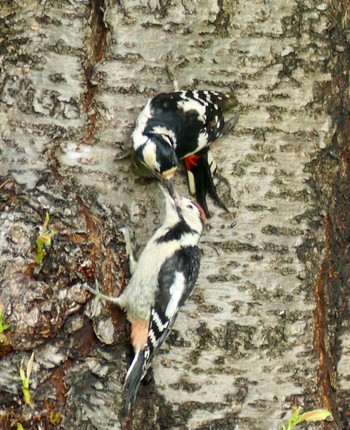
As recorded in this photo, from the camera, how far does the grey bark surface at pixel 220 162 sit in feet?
9.66

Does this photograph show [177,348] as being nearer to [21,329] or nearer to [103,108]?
[21,329]

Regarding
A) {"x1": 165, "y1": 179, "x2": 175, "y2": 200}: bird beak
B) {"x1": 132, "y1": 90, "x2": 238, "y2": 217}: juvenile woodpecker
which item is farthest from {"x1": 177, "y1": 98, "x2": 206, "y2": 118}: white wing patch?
{"x1": 165, "y1": 179, "x2": 175, "y2": 200}: bird beak

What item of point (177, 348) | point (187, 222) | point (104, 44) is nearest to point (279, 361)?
point (177, 348)

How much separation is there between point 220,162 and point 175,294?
1.56ft

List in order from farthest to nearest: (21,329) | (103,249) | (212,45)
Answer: (212,45), (103,249), (21,329)

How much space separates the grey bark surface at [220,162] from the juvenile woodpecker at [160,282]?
4 cm

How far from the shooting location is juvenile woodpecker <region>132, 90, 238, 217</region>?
9.73ft

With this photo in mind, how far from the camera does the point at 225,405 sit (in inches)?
116

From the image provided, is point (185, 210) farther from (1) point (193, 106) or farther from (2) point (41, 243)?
(2) point (41, 243)

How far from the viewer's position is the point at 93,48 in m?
3.04

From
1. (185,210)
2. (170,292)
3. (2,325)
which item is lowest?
(170,292)

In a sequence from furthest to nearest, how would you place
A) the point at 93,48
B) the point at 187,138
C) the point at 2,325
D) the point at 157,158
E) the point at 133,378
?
the point at 187,138 → the point at 93,48 → the point at 157,158 → the point at 133,378 → the point at 2,325

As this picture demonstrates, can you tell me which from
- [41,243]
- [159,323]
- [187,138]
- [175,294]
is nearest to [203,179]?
[187,138]

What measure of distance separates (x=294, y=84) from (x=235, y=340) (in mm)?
894
